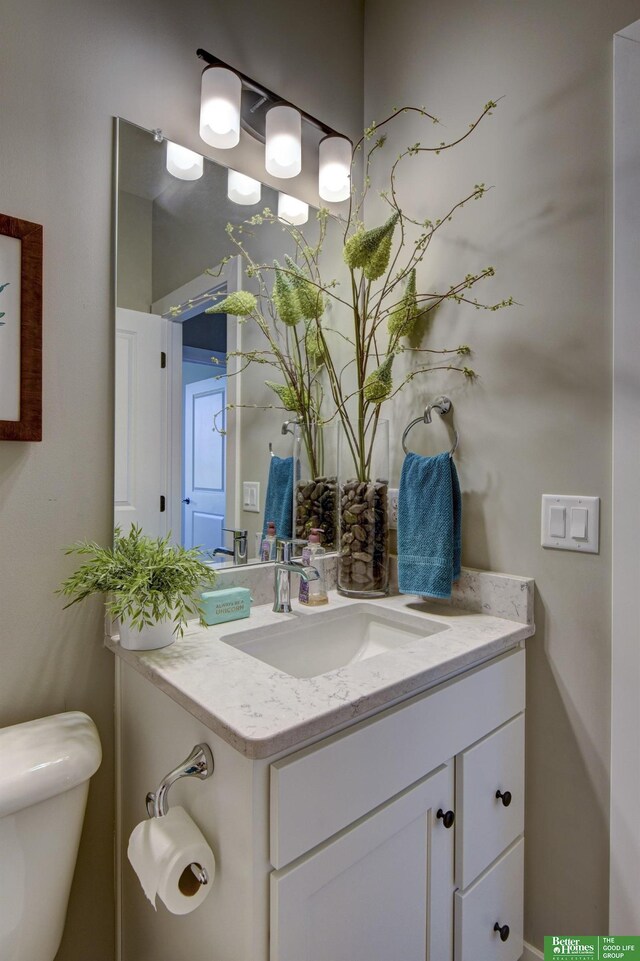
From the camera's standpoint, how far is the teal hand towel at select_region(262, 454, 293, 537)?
1.37 m

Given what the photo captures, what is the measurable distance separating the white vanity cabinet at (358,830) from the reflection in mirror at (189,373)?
15.6 inches

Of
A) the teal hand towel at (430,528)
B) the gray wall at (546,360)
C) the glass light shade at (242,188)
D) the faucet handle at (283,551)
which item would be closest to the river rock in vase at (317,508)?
the faucet handle at (283,551)

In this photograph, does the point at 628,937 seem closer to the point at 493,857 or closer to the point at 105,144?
the point at 493,857

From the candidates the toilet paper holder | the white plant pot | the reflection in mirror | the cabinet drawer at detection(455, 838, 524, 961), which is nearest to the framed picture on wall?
the reflection in mirror

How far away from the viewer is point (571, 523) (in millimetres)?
1126

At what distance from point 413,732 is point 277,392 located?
2.94ft

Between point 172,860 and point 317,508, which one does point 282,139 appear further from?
point 172,860

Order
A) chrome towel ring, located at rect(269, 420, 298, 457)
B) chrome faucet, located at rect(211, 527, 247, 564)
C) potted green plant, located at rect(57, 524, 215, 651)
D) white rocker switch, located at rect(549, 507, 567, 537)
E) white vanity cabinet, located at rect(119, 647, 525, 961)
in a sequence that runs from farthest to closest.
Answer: chrome towel ring, located at rect(269, 420, 298, 457) < chrome faucet, located at rect(211, 527, 247, 564) < white rocker switch, located at rect(549, 507, 567, 537) < potted green plant, located at rect(57, 524, 215, 651) < white vanity cabinet, located at rect(119, 647, 525, 961)

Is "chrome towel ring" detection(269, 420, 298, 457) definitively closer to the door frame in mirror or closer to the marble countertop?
the door frame in mirror

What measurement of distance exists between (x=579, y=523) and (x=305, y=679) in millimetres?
678

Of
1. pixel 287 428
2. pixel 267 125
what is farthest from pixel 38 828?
pixel 267 125

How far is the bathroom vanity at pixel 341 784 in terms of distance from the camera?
2.35 ft

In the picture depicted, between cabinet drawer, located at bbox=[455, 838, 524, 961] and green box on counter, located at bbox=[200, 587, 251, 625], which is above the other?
green box on counter, located at bbox=[200, 587, 251, 625]

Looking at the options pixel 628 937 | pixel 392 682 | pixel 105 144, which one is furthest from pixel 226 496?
pixel 628 937
